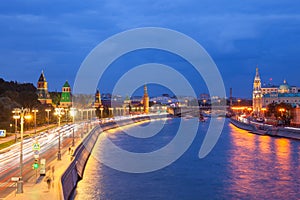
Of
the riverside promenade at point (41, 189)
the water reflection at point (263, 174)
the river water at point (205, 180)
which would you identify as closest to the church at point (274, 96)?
the water reflection at point (263, 174)

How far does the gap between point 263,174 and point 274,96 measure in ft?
272

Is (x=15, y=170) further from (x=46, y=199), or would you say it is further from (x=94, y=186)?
(x=46, y=199)

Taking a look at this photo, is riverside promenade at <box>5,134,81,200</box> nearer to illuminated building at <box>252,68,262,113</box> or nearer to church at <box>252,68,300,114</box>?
church at <box>252,68,300,114</box>

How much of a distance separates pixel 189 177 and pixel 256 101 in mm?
101302

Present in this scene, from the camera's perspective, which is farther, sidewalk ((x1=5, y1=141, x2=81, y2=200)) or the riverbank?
the riverbank

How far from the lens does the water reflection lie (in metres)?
19.4

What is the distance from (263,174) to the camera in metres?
24.0

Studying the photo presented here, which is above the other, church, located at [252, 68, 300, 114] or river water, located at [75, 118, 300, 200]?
church, located at [252, 68, 300, 114]

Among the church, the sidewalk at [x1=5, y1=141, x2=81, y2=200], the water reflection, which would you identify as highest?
the church

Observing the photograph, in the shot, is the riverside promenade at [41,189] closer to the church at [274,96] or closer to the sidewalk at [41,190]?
the sidewalk at [41,190]

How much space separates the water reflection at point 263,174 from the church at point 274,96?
183 ft

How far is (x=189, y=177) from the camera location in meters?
23.5

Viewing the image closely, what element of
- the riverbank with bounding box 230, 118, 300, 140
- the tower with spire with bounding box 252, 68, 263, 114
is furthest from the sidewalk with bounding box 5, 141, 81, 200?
the tower with spire with bounding box 252, 68, 263, 114

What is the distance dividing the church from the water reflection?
55.8 metres
